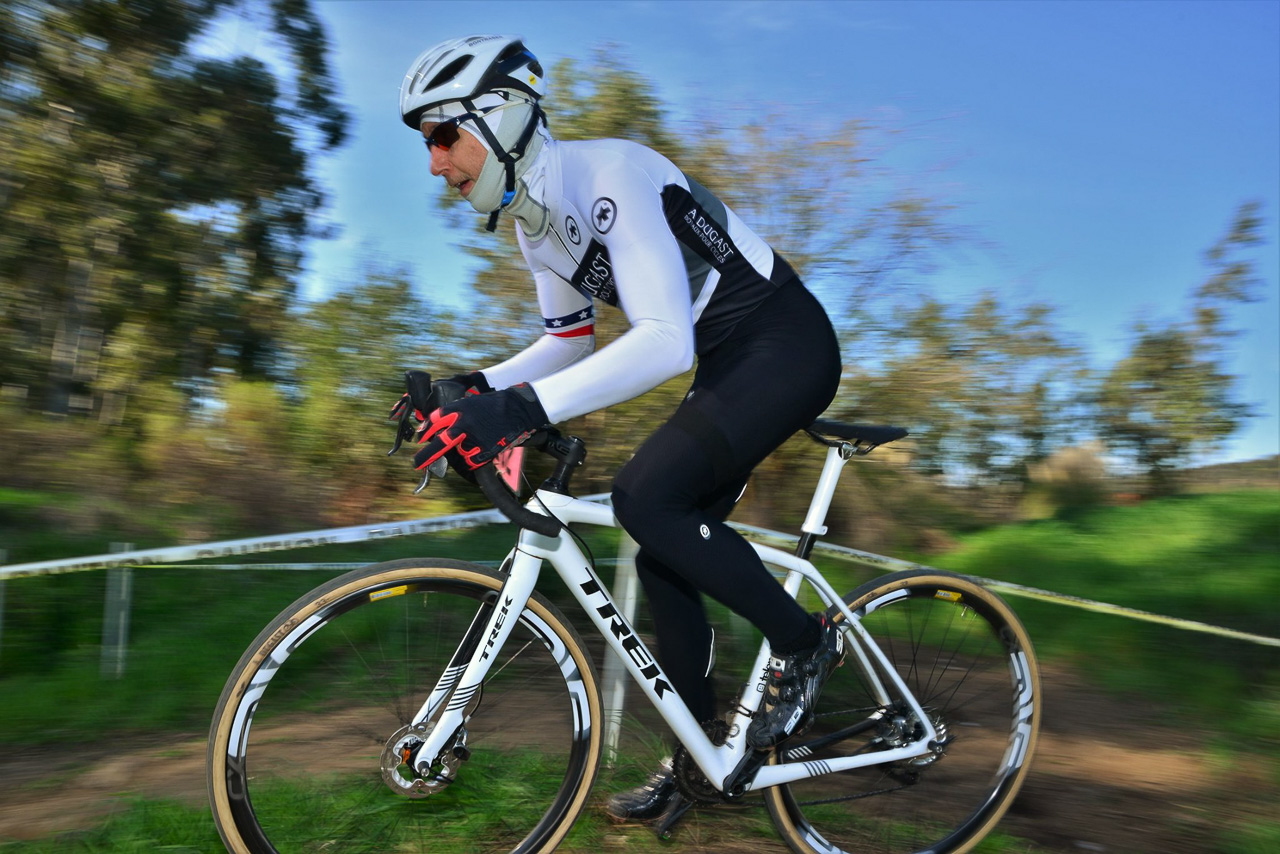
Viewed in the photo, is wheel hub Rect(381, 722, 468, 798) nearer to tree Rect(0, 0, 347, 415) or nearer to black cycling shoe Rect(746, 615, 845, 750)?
black cycling shoe Rect(746, 615, 845, 750)

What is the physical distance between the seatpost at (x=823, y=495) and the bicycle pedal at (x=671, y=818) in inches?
31.3

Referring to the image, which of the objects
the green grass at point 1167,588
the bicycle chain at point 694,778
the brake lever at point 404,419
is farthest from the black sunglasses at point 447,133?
the green grass at point 1167,588

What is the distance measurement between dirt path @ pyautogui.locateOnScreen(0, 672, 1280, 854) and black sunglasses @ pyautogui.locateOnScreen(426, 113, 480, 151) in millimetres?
1999

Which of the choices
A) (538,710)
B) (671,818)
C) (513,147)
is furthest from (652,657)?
(513,147)

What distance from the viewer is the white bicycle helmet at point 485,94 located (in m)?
2.41

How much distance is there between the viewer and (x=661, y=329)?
86.6 inches

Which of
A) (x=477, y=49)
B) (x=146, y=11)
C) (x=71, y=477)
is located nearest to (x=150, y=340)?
(x=146, y=11)

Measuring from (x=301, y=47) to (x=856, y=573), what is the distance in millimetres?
15686

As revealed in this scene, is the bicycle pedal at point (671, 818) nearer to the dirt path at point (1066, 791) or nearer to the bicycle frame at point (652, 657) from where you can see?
the dirt path at point (1066, 791)

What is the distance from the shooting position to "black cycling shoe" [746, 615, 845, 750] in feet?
8.43

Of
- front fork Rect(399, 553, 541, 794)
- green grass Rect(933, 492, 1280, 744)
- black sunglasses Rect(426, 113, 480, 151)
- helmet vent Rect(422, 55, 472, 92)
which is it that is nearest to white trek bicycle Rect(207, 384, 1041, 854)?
front fork Rect(399, 553, 541, 794)

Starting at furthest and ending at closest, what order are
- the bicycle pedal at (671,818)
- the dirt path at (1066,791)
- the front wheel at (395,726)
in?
the dirt path at (1066,791)
the bicycle pedal at (671,818)
the front wheel at (395,726)

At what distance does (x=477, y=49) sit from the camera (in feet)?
8.04

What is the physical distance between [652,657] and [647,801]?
524mm
